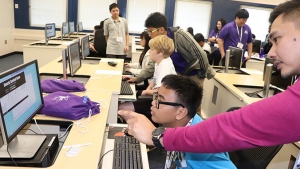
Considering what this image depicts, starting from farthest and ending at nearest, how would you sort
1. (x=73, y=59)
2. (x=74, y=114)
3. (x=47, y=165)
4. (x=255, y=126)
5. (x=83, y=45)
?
(x=83, y=45) < (x=73, y=59) < (x=74, y=114) < (x=47, y=165) < (x=255, y=126)

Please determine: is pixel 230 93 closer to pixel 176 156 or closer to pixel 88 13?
pixel 176 156

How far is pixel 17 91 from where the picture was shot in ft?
3.85

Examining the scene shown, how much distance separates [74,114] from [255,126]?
1.11 m

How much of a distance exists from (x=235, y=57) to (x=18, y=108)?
3.15 metres

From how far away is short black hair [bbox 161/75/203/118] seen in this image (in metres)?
1.42

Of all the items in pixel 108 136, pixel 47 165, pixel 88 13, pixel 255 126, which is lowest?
pixel 108 136

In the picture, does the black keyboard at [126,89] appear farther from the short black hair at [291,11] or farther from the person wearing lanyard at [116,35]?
the person wearing lanyard at [116,35]

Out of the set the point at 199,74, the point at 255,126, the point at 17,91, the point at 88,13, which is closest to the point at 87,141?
the point at 17,91

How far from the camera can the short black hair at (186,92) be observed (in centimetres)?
142

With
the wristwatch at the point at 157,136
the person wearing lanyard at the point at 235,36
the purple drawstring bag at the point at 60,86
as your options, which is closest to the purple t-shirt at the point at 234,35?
the person wearing lanyard at the point at 235,36

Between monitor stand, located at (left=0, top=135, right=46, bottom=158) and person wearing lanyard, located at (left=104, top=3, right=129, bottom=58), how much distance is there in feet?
12.4

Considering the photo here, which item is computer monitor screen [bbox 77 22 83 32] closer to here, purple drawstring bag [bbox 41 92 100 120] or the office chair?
purple drawstring bag [bbox 41 92 100 120]

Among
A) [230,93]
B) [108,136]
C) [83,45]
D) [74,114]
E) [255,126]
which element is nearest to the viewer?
[255,126]

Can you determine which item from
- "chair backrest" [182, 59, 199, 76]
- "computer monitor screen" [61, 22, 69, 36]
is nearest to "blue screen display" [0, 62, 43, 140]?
"chair backrest" [182, 59, 199, 76]
